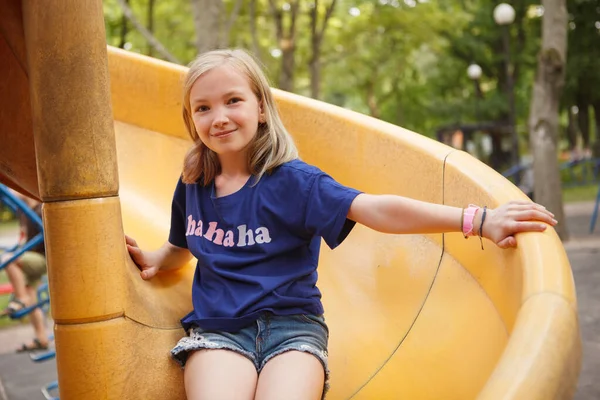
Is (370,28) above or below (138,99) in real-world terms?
above

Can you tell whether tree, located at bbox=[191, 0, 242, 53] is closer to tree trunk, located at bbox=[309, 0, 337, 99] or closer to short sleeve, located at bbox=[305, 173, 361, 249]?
tree trunk, located at bbox=[309, 0, 337, 99]

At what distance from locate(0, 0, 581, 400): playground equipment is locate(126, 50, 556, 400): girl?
0.53 feet

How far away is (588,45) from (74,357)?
24206 mm

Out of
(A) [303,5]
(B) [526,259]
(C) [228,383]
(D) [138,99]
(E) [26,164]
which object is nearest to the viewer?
(B) [526,259]

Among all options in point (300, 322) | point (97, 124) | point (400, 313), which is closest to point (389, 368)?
point (400, 313)

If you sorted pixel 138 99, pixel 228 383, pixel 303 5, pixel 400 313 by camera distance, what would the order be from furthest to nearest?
pixel 303 5 < pixel 138 99 < pixel 400 313 < pixel 228 383

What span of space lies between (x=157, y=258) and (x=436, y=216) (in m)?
0.95

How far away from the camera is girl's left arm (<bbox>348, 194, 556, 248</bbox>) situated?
6.05ft

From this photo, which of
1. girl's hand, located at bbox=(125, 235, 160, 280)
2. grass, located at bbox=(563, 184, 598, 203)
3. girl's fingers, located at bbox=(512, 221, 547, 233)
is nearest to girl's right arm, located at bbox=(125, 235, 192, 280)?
Answer: girl's hand, located at bbox=(125, 235, 160, 280)

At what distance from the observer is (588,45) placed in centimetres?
2361

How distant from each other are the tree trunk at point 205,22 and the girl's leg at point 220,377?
20.7 feet

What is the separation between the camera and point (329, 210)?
1983 millimetres

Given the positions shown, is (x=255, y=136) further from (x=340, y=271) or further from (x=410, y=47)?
(x=410, y=47)

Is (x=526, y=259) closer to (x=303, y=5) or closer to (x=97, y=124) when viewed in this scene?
(x=97, y=124)
